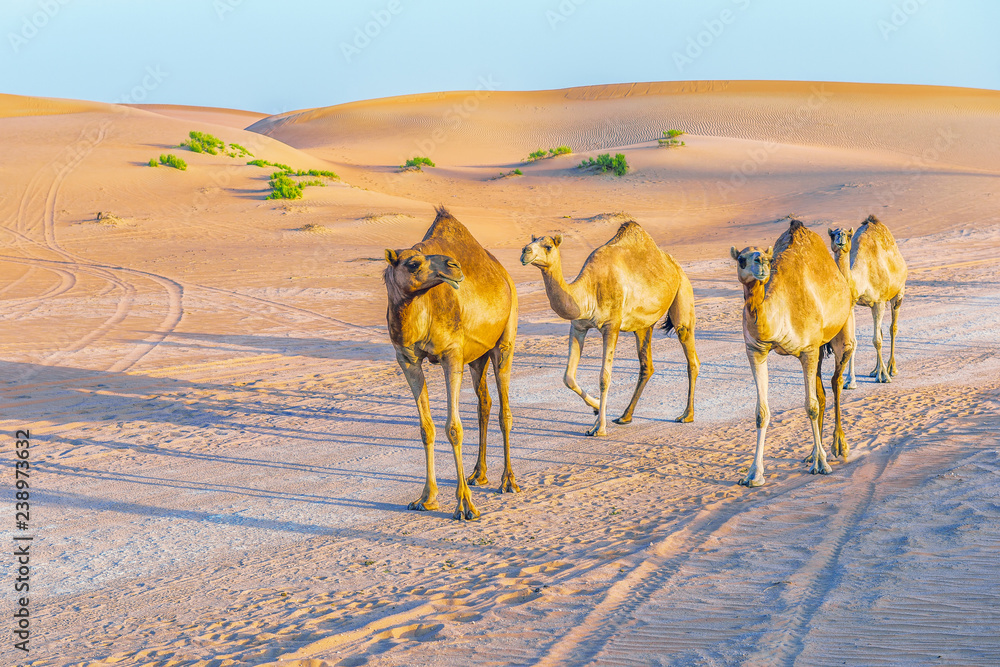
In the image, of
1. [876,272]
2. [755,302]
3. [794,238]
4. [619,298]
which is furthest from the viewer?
[876,272]

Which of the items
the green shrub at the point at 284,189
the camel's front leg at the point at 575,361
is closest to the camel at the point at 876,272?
the camel's front leg at the point at 575,361

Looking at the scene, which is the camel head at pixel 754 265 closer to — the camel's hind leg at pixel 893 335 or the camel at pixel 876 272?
the camel at pixel 876 272

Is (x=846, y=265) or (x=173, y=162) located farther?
(x=173, y=162)

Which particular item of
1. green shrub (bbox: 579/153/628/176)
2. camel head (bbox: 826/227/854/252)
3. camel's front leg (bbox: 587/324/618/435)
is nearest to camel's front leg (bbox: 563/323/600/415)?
camel's front leg (bbox: 587/324/618/435)

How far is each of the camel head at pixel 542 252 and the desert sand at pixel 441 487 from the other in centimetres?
198

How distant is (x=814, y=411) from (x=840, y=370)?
76 centimetres

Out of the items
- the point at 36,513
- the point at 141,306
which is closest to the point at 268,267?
the point at 141,306

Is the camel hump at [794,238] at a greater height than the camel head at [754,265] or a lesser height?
greater

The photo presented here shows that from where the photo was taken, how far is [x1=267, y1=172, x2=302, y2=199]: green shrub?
1243 inches

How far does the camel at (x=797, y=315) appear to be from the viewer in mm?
7266

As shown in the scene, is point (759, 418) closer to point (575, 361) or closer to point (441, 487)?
point (575, 361)

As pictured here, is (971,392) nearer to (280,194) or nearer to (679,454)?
(679,454)

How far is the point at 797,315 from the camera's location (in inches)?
301
